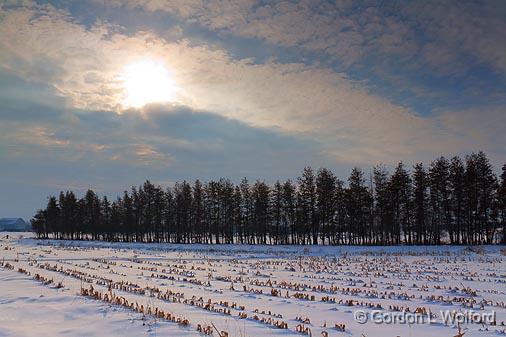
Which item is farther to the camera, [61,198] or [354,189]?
[61,198]

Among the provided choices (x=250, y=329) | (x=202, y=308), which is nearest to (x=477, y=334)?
(x=250, y=329)

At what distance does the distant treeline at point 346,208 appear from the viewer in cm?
6288

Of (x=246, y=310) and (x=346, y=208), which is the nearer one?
(x=246, y=310)

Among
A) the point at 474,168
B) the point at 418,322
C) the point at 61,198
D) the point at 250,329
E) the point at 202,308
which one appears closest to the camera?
the point at 250,329

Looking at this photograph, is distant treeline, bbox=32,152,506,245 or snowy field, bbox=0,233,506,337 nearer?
snowy field, bbox=0,233,506,337

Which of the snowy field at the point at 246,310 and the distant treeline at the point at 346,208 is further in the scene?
the distant treeline at the point at 346,208

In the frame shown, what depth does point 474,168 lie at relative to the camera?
63.4 metres

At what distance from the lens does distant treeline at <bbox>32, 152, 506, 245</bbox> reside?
6288 centimetres

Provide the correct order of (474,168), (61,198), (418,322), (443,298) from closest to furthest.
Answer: (418,322) < (443,298) < (474,168) < (61,198)

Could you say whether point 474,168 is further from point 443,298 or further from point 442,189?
point 443,298

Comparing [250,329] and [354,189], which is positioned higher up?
[354,189]

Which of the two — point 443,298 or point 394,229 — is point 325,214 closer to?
point 394,229

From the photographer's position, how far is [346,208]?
7231 cm

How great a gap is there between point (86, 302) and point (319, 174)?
6735cm
